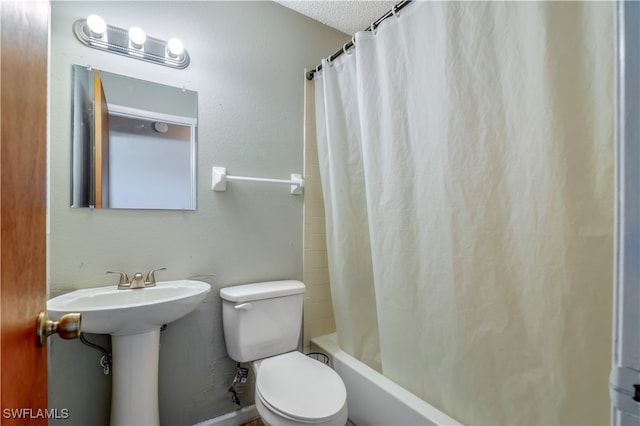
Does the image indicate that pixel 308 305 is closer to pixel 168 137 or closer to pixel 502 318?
pixel 502 318

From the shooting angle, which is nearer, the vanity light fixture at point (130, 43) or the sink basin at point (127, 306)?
the sink basin at point (127, 306)

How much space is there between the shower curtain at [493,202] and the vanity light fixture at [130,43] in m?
0.87

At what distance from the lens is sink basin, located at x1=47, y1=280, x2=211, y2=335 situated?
99cm

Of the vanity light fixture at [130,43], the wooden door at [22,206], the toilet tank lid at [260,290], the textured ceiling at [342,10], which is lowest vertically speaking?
the toilet tank lid at [260,290]

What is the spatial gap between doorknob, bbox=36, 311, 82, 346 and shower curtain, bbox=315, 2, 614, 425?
107 cm

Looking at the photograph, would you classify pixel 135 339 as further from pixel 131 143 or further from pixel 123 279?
pixel 131 143

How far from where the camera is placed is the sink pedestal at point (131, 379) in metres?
1.15

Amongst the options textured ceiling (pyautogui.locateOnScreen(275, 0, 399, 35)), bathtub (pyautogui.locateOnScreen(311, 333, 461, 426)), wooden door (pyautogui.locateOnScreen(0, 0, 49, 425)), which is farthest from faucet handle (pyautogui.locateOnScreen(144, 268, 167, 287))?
textured ceiling (pyautogui.locateOnScreen(275, 0, 399, 35))

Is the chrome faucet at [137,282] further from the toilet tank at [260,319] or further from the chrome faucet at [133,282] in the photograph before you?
the toilet tank at [260,319]

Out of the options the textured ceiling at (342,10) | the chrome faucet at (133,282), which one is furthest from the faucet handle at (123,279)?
the textured ceiling at (342,10)

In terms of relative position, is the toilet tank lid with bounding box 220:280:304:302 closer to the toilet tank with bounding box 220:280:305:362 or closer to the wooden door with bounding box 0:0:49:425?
the toilet tank with bounding box 220:280:305:362

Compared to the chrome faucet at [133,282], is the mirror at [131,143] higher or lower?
higher

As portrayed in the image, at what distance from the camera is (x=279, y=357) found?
142 centimetres

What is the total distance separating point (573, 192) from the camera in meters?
0.80
